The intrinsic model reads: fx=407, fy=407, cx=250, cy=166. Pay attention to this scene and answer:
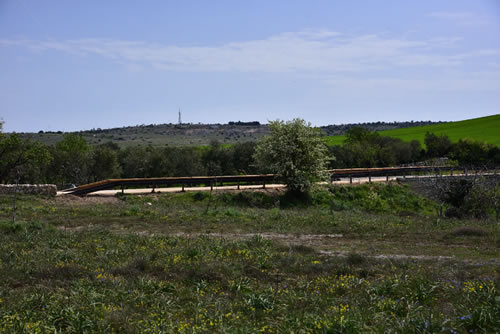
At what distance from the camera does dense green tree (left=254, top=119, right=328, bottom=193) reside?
30.4 metres

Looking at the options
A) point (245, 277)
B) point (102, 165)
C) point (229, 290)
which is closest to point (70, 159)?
point (102, 165)

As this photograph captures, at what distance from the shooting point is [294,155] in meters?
31.0

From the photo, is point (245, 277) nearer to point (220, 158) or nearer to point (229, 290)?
point (229, 290)

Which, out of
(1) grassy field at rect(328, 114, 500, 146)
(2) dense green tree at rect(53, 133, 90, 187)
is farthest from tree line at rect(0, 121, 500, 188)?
(1) grassy field at rect(328, 114, 500, 146)

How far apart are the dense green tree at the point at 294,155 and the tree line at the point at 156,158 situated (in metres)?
1.14

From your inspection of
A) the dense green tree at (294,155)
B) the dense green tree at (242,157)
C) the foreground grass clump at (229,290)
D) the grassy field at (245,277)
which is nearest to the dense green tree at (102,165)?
the dense green tree at (242,157)

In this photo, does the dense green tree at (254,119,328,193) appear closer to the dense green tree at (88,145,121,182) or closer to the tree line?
the tree line

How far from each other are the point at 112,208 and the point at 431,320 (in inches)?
708

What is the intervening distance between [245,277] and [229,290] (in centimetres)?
72

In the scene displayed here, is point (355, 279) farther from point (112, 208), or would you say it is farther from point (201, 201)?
point (201, 201)

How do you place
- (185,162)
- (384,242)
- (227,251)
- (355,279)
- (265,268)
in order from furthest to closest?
1. (185,162)
2. (384,242)
3. (227,251)
4. (265,268)
5. (355,279)

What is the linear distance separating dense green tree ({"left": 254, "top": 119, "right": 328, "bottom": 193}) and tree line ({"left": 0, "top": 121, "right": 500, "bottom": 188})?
1.14 m

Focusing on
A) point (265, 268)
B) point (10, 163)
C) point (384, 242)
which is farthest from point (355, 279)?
point (10, 163)

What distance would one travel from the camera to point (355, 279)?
9.57 m
